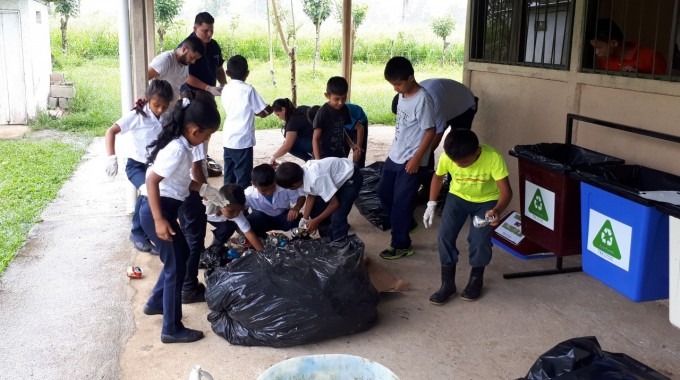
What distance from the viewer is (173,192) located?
3424mm

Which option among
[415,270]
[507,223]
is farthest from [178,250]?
[507,223]

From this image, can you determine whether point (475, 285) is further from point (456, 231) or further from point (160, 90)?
point (160, 90)

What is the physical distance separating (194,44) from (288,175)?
6.13 feet

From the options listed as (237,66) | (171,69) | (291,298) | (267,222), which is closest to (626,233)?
(291,298)

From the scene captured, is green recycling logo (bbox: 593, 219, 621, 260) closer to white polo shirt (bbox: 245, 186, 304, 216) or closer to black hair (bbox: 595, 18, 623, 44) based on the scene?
black hair (bbox: 595, 18, 623, 44)

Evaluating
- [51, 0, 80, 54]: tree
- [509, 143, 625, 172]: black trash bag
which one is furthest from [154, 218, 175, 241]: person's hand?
[51, 0, 80, 54]: tree

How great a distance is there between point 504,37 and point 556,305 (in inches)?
110

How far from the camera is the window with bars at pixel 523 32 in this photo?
202 inches

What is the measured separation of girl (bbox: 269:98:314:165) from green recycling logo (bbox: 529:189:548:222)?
7.01 ft

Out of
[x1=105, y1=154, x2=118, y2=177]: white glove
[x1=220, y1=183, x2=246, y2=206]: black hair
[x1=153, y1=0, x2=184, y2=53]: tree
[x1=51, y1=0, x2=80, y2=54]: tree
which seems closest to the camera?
[x1=220, y1=183, x2=246, y2=206]: black hair

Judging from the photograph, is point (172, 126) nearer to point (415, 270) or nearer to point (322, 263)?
point (322, 263)

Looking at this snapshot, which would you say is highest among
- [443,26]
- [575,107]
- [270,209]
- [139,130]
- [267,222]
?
[443,26]

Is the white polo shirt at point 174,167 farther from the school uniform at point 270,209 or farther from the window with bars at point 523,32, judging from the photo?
the window with bars at point 523,32

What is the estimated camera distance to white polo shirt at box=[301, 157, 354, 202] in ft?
14.3
